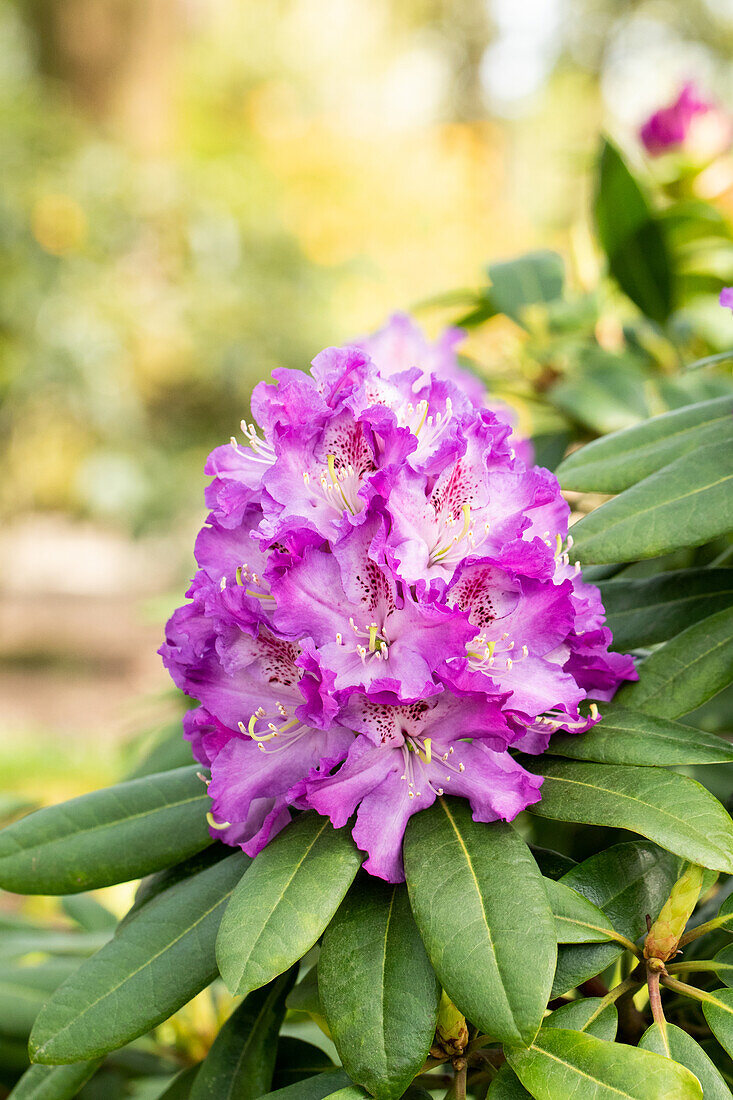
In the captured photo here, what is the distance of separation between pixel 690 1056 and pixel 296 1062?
34cm

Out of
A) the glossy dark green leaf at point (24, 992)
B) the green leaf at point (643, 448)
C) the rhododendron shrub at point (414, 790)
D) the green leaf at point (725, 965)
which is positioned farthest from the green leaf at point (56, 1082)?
the green leaf at point (643, 448)

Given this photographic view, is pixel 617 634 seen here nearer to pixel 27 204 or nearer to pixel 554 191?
pixel 27 204

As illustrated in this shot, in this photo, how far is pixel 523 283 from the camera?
135 cm

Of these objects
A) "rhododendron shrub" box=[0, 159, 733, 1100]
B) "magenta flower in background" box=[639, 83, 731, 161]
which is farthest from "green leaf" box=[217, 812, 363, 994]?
"magenta flower in background" box=[639, 83, 731, 161]

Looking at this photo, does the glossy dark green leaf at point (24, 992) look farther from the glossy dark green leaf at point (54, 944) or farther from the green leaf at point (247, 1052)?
the green leaf at point (247, 1052)

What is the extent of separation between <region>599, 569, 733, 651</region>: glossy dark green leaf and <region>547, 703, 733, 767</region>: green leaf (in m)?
0.12

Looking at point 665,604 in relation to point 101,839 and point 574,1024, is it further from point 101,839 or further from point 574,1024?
point 101,839

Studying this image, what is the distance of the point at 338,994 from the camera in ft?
1.85

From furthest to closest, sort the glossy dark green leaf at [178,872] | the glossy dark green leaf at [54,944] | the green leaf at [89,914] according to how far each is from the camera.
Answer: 1. the green leaf at [89,914]
2. the glossy dark green leaf at [54,944]
3. the glossy dark green leaf at [178,872]

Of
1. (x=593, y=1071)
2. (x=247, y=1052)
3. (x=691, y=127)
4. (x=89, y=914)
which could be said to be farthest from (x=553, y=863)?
(x=691, y=127)

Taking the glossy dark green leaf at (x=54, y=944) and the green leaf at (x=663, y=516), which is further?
the glossy dark green leaf at (x=54, y=944)

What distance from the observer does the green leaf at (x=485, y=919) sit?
1.65ft

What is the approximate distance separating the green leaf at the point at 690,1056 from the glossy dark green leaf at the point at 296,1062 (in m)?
0.28

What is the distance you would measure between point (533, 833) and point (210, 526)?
0.45 meters
